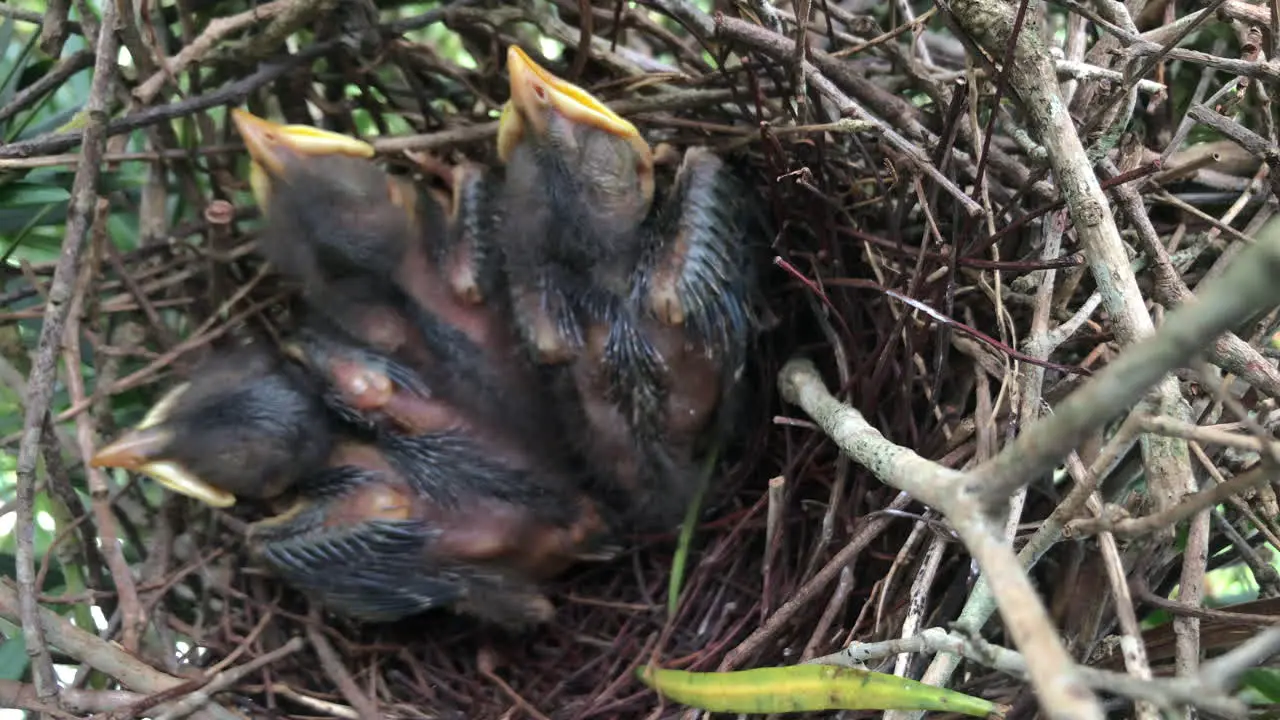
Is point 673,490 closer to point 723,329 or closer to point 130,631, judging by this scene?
point 723,329

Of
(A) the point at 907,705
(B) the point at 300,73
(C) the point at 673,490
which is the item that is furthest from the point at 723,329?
(B) the point at 300,73

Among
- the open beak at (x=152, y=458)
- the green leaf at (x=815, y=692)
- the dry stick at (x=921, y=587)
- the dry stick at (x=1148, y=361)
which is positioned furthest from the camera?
the open beak at (x=152, y=458)

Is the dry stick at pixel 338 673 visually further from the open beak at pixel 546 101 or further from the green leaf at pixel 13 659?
the open beak at pixel 546 101

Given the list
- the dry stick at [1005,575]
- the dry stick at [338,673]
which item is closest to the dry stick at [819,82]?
the dry stick at [1005,575]

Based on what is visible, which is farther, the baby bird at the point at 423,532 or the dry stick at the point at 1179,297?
the baby bird at the point at 423,532

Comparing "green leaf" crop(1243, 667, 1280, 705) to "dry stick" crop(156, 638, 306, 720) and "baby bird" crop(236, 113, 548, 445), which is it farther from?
"dry stick" crop(156, 638, 306, 720)
